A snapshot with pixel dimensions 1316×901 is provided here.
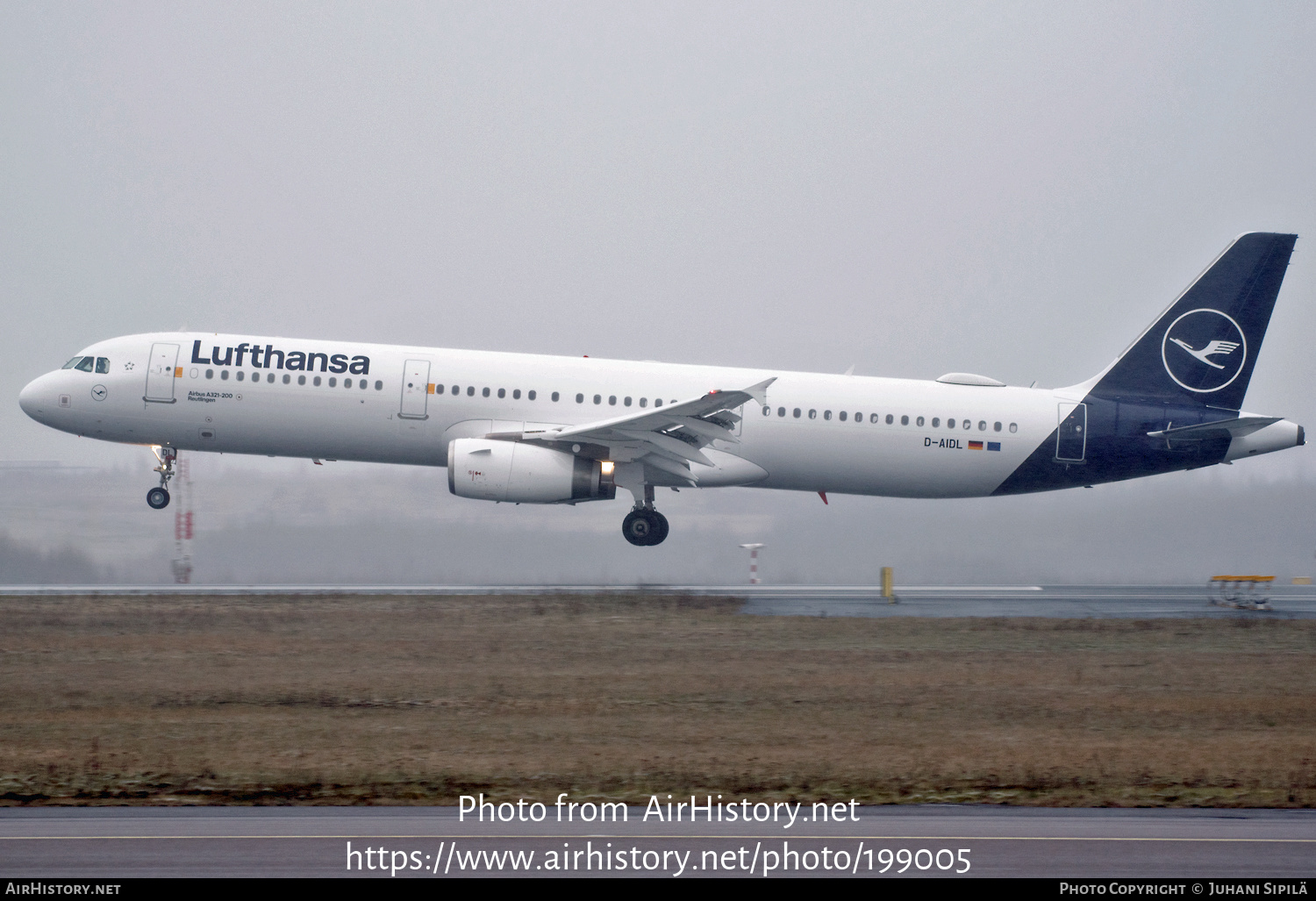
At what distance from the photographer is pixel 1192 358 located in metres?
27.8

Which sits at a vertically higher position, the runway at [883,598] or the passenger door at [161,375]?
the passenger door at [161,375]

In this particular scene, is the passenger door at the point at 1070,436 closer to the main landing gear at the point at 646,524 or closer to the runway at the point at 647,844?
the main landing gear at the point at 646,524

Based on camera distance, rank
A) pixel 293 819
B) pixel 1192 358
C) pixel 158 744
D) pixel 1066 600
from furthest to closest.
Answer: pixel 1192 358
pixel 1066 600
pixel 158 744
pixel 293 819

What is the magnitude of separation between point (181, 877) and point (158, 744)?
196 inches

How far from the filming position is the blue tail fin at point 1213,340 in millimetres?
27766

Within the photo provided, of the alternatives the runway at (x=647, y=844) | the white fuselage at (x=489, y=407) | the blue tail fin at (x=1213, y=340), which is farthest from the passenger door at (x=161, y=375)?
the blue tail fin at (x=1213, y=340)

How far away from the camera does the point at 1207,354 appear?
27781 mm

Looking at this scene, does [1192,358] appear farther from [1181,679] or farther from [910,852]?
[910,852]

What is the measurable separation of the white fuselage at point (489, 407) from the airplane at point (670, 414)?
0.04 m

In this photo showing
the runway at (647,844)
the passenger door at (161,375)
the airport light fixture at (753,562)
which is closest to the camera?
the runway at (647,844)

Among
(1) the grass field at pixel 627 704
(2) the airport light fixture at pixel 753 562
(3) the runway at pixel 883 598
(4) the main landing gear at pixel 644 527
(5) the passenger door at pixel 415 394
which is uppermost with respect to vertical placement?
(5) the passenger door at pixel 415 394

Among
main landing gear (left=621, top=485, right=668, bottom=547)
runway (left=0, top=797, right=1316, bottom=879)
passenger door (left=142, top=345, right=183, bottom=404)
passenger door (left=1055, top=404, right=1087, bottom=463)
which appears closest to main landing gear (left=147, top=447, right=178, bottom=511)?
passenger door (left=142, top=345, right=183, bottom=404)

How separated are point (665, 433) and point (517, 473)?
3.20m
